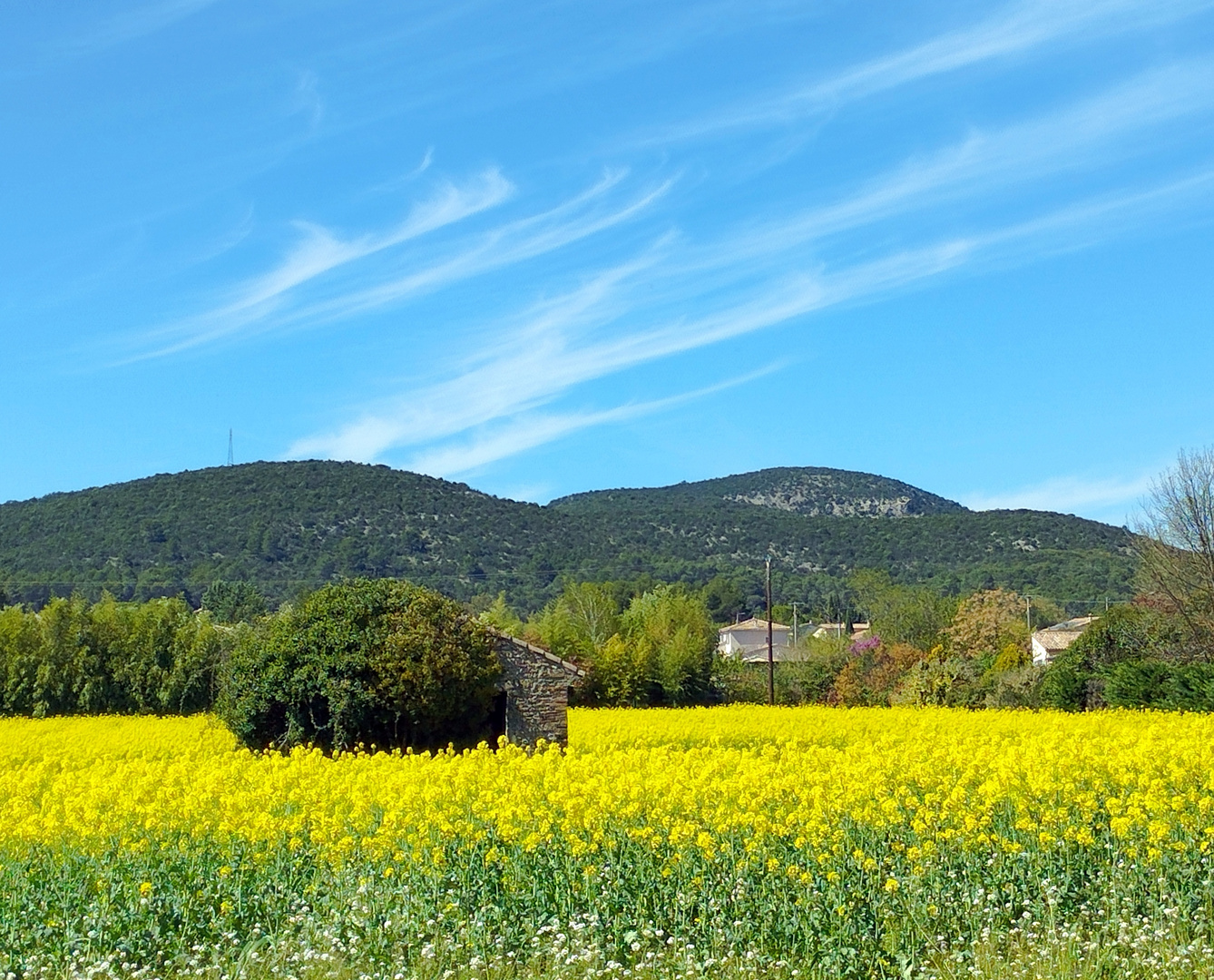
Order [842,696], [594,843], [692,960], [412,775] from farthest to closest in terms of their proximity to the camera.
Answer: [842,696] → [412,775] → [594,843] → [692,960]

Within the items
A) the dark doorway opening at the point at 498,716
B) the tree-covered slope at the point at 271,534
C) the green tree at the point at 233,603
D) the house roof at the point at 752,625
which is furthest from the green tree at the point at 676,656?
the house roof at the point at 752,625

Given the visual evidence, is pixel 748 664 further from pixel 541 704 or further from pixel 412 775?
pixel 412 775

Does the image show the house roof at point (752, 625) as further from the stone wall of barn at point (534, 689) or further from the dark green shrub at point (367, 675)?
the dark green shrub at point (367, 675)

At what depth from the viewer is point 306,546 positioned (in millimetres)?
101562

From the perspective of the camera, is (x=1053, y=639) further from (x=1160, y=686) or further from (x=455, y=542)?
(x=455, y=542)

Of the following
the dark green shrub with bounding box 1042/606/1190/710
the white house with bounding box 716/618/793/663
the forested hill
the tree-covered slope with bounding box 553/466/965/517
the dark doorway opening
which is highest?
the tree-covered slope with bounding box 553/466/965/517

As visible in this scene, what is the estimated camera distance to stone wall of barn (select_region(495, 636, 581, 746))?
26.2 metres

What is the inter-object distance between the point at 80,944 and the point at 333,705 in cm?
1588

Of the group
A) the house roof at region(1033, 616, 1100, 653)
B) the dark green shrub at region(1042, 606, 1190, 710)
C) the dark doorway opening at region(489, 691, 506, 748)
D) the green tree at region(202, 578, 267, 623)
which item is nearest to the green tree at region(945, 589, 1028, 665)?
the house roof at region(1033, 616, 1100, 653)

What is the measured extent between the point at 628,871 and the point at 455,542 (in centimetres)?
9950

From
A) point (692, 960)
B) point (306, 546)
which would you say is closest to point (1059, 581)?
point (306, 546)

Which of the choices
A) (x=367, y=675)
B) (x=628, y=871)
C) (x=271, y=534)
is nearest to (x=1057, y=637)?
(x=367, y=675)

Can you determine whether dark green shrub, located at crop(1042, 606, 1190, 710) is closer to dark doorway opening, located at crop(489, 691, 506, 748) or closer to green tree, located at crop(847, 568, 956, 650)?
dark doorway opening, located at crop(489, 691, 506, 748)

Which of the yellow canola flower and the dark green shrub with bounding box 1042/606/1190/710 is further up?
the dark green shrub with bounding box 1042/606/1190/710
